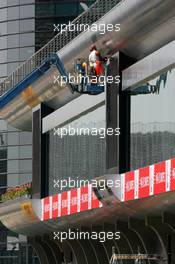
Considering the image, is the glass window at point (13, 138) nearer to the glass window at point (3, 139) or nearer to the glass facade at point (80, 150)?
the glass window at point (3, 139)

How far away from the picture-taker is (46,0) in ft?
222

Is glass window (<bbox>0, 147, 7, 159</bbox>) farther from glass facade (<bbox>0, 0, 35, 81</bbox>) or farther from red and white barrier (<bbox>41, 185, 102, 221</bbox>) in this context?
red and white barrier (<bbox>41, 185, 102, 221</bbox>)

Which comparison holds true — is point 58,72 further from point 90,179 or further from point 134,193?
point 134,193

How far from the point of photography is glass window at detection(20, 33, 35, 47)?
67.7m

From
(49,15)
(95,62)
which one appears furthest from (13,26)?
(95,62)

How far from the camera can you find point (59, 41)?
41.8 m

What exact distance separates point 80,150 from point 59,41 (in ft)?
15.5

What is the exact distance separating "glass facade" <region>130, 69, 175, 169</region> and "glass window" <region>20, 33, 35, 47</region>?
3403 cm

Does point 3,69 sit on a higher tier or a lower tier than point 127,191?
higher

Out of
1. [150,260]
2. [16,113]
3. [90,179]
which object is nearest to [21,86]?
[16,113]

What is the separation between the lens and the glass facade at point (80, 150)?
37500 millimetres

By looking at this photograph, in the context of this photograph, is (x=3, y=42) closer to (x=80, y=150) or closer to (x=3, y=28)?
(x=3, y=28)

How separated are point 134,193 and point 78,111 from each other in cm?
1020

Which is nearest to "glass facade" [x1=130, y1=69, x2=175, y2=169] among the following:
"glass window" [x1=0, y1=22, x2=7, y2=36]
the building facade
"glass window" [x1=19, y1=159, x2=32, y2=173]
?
"glass window" [x1=19, y1=159, x2=32, y2=173]
